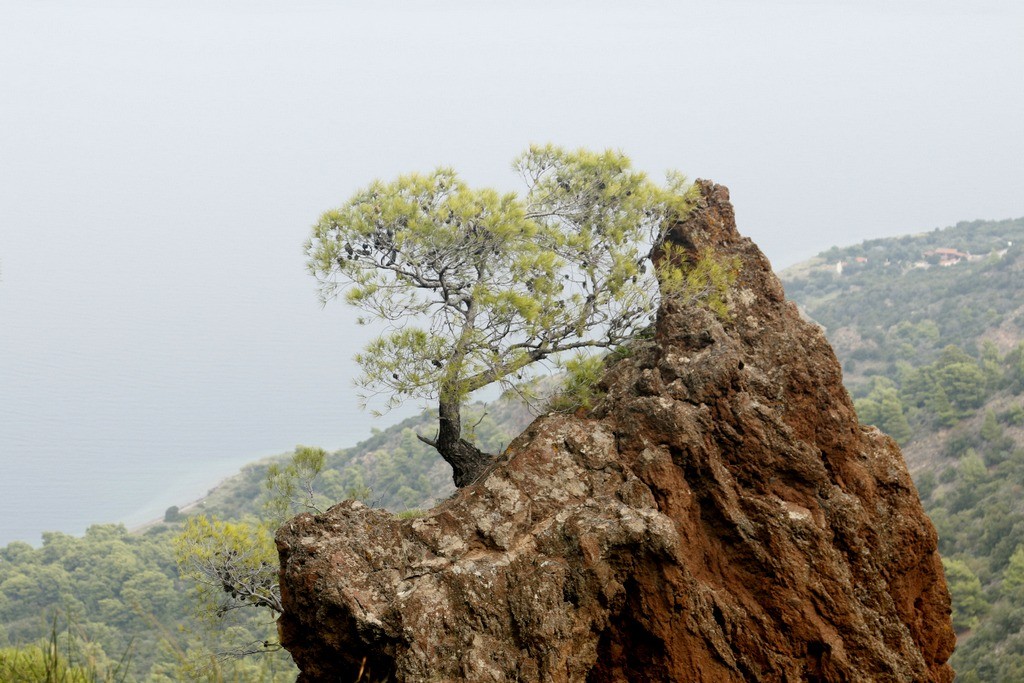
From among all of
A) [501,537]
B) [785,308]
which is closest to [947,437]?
[785,308]

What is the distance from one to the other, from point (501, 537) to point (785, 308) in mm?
4356

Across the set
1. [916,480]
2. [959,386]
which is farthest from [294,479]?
[959,386]

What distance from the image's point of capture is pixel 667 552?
25.3ft

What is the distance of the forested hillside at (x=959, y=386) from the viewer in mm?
35656

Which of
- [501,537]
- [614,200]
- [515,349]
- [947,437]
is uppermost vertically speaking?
[614,200]

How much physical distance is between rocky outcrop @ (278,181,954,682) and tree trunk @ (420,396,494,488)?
1.26 meters

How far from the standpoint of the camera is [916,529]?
29.9 ft

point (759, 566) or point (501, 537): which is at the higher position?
point (501, 537)

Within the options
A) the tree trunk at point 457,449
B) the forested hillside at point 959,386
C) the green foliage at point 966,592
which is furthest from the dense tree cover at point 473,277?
the green foliage at point 966,592

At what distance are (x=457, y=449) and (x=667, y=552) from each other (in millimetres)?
3290

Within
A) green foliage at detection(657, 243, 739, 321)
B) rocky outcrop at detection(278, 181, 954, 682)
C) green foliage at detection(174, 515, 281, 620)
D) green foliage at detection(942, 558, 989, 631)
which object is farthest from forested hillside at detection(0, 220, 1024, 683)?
green foliage at detection(657, 243, 739, 321)

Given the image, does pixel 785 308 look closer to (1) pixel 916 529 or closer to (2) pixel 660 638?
(1) pixel 916 529

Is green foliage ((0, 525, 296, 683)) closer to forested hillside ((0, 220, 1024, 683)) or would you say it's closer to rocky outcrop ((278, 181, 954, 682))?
forested hillside ((0, 220, 1024, 683))

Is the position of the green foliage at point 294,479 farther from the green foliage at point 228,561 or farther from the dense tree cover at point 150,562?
the dense tree cover at point 150,562
